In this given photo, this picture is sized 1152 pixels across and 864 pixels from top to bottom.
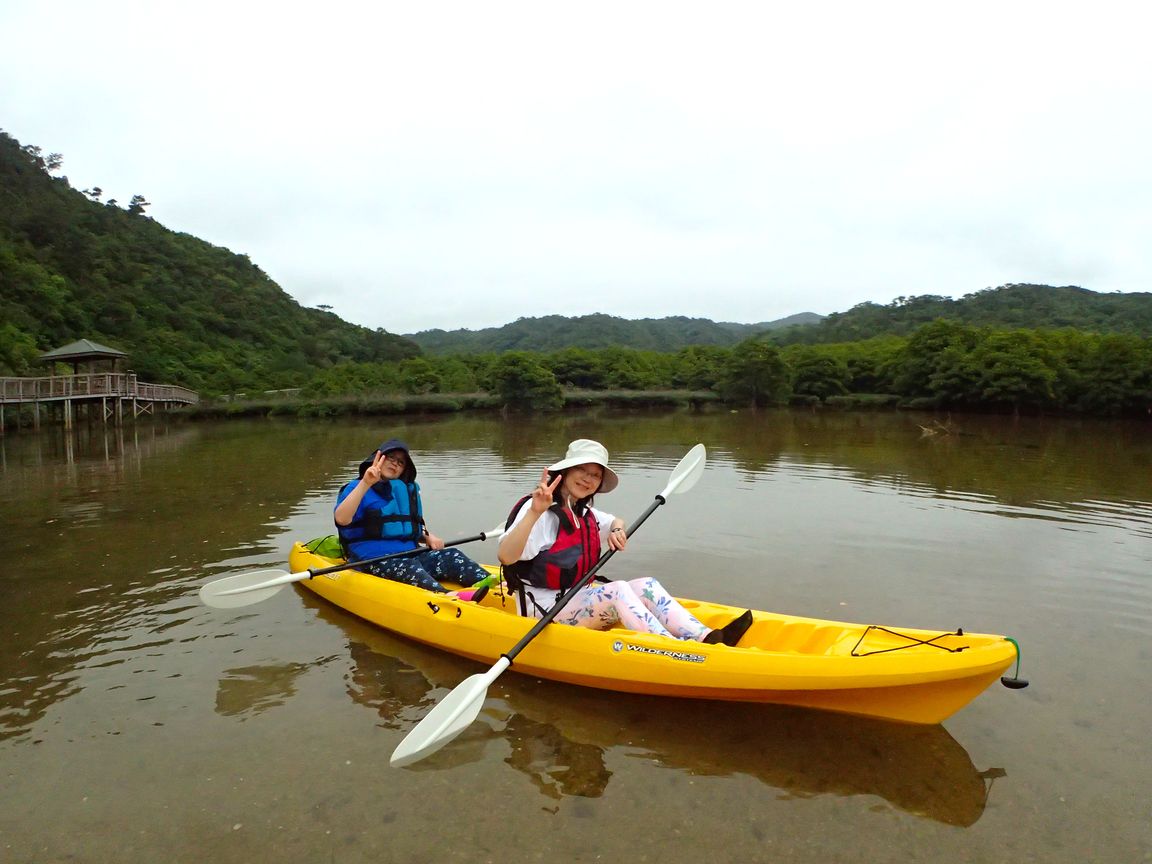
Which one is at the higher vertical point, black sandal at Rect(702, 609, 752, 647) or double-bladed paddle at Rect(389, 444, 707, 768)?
black sandal at Rect(702, 609, 752, 647)

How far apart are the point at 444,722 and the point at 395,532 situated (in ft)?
8.41

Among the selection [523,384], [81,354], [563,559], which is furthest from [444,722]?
[523,384]

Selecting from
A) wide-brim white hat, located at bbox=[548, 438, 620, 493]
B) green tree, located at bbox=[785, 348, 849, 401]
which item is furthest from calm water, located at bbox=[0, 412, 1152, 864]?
green tree, located at bbox=[785, 348, 849, 401]

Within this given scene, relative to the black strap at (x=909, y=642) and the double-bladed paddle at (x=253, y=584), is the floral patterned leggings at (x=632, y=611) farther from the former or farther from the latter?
the double-bladed paddle at (x=253, y=584)

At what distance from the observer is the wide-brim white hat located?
417 cm

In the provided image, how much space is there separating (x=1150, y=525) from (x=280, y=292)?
232ft

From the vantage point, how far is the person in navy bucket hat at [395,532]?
561 cm

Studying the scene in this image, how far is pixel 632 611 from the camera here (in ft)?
13.9

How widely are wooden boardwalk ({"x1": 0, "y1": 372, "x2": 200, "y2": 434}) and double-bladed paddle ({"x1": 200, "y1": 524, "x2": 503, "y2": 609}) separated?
22560mm

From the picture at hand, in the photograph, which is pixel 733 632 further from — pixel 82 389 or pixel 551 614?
pixel 82 389

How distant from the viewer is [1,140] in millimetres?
56531

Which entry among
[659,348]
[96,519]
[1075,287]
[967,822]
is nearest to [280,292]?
[659,348]

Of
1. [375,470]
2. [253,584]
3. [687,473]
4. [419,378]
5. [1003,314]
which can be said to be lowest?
[253,584]

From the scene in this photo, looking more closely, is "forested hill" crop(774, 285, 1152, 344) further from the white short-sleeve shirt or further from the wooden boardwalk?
the white short-sleeve shirt
